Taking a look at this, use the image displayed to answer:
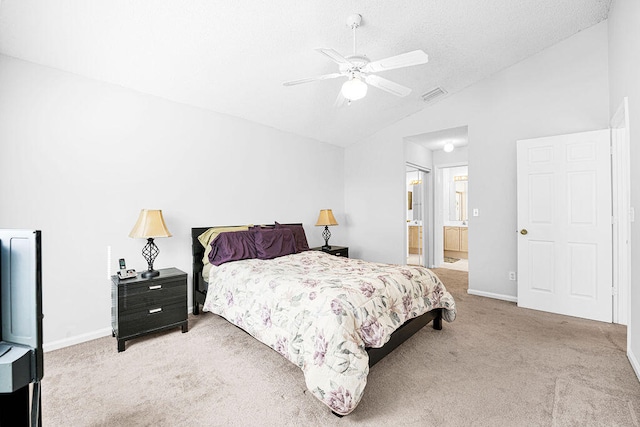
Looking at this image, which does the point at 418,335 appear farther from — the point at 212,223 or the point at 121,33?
the point at 121,33

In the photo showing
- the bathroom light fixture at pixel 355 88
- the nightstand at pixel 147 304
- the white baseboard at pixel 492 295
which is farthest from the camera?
the white baseboard at pixel 492 295

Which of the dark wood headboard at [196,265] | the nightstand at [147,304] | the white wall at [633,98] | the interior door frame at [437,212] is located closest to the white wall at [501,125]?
the white wall at [633,98]

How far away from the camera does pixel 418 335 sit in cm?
288

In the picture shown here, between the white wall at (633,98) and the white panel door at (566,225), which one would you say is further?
the white panel door at (566,225)

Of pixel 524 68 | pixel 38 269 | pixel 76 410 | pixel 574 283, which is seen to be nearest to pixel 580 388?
pixel 574 283

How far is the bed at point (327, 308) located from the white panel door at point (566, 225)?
1.54 metres

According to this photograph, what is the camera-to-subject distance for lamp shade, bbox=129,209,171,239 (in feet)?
9.22

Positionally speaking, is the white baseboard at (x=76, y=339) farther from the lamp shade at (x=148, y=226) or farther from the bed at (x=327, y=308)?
the lamp shade at (x=148, y=226)

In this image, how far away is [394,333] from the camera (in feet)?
7.60

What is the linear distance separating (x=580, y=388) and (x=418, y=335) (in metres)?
1.17

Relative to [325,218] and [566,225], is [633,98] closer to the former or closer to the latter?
[566,225]

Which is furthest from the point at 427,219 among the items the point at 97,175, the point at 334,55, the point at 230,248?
the point at 97,175

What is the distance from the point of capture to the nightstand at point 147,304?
104 inches

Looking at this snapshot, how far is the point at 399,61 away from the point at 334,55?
1.74 ft
